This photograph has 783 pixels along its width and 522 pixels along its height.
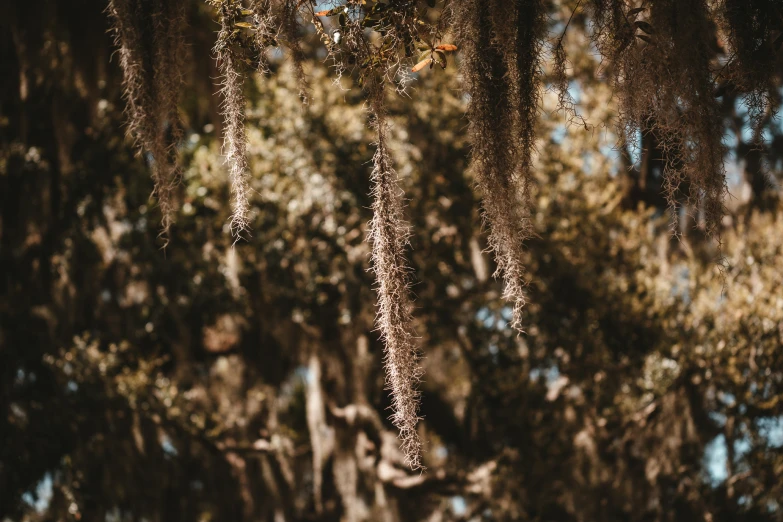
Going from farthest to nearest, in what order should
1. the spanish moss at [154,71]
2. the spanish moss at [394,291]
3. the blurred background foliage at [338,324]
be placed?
1. the blurred background foliage at [338,324]
2. the spanish moss at [154,71]
3. the spanish moss at [394,291]

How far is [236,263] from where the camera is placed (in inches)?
213

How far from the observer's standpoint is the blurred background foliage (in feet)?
15.5

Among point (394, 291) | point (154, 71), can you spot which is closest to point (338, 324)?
point (154, 71)

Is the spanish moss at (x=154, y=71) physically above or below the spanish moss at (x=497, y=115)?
above

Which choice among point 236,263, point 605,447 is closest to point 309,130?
point 236,263

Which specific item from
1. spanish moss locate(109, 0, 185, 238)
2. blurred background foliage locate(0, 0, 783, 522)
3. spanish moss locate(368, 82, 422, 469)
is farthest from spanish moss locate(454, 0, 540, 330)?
blurred background foliage locate(0, 0, 783, 522)

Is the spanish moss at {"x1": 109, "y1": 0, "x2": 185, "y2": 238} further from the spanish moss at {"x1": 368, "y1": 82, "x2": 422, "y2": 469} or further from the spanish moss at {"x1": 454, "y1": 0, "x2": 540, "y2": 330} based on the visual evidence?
the spanish moss at {"x1": 454, "y1": 0, "x2": 540, "y2": 330}

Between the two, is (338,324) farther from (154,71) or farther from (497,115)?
(497,115)

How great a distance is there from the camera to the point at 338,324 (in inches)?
212

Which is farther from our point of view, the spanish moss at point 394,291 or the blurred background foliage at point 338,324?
the blurred background foliage at point 338,324

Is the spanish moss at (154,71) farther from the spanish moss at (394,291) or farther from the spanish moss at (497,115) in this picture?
the spanish moss at (497,115)

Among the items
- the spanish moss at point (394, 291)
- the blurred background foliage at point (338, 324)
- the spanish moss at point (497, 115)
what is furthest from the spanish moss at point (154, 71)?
the blurred background foliage at point (338, 324)

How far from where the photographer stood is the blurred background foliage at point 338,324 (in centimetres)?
473

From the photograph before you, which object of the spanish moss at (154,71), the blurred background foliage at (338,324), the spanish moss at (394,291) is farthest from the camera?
the blurred background foliage at (338,324)
